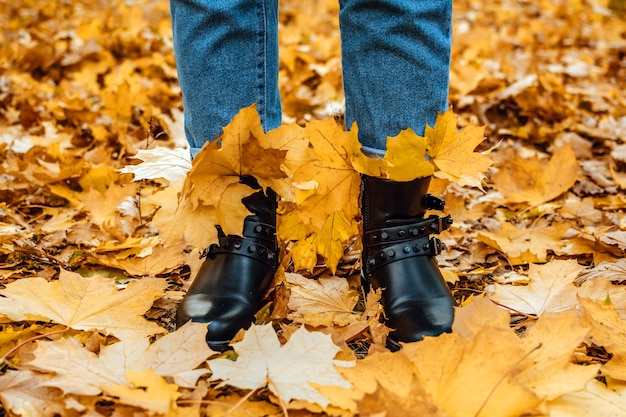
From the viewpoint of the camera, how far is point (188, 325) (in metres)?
0.81

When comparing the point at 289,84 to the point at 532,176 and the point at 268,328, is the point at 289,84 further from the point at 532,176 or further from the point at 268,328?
the point at 268,328

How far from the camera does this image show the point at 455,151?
3.04ft

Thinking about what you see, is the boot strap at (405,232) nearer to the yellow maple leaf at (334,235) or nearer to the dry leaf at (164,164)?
the yellow maple leaf at (334,235)

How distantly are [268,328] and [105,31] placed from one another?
112 inches

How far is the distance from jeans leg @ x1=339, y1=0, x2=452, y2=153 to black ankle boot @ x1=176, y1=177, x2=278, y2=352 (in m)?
0.23

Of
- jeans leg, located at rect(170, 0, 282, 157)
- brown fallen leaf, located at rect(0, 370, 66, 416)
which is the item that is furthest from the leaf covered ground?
jeans leg, located at rect(170, 0, 282, 157)

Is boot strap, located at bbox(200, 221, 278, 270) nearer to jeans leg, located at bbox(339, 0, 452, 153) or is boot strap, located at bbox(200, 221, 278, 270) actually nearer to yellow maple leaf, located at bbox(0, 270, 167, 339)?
yellow maple leaf, located at bbox(0, 270, 167, 339)

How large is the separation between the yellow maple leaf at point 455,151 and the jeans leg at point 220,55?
0.32m

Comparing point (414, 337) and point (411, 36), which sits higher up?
point (411, 36)

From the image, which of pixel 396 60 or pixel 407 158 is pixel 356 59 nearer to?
pixel 396 60

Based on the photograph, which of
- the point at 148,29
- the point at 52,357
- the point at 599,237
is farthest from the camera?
the point at 148,29

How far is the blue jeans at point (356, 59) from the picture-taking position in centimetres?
94

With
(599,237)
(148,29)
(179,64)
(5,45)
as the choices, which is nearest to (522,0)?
(148,29)

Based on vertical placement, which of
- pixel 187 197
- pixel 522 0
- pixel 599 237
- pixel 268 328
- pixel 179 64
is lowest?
pixel 522 0
